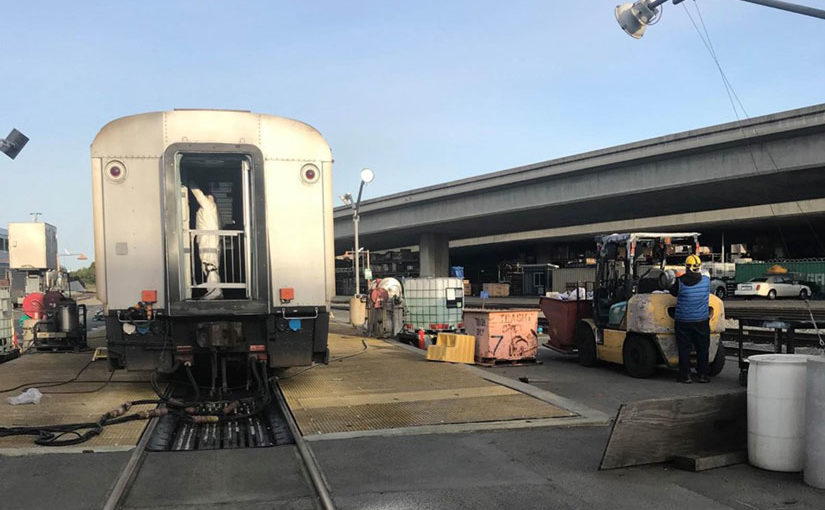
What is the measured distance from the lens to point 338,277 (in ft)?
253

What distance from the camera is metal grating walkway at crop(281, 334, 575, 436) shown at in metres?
6.99

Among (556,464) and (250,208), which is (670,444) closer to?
(556,464)

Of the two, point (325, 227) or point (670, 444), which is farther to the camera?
point (325, 227)

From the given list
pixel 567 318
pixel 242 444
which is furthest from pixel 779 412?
pixel 567 318

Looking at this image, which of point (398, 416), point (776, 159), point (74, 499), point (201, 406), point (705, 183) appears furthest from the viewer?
point (705, 183)

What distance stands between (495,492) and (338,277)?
239ft

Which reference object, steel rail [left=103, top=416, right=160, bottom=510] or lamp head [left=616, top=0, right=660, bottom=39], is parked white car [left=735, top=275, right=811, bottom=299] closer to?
lamp head [left=616, top=0, right=660, bottom=39]

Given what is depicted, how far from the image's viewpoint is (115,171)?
7.74 metres

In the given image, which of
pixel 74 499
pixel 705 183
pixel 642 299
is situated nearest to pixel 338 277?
pixel 705 183

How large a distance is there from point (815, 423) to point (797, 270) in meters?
41.7

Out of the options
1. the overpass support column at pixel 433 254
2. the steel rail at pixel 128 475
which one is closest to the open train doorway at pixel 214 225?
the steel rail at pixel 128 475

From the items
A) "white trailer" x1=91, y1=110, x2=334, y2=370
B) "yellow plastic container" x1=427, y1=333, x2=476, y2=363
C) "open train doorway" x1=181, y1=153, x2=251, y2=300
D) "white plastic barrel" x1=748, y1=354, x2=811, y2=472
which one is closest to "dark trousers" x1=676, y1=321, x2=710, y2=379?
"yellow plastic container" x1=427, y1=333, x2=476, y2=363

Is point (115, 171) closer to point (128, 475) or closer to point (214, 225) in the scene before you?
point (214, 225)

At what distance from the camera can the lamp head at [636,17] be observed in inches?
385
